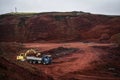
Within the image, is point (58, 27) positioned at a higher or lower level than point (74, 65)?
lower

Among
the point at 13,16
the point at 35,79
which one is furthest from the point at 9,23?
the point at 35,79

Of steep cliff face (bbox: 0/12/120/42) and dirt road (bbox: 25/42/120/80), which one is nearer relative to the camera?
dirt road (bbox: 25/42/120/80)

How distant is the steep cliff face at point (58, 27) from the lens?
56.5m

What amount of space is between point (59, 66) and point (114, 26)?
30.8 meters

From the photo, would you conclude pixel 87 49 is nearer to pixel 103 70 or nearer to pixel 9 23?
pixel 103 70

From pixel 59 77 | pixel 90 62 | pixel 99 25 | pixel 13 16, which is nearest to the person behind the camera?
pixel 59 77

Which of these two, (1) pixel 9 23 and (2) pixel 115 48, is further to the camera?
(1) pixel 9 23

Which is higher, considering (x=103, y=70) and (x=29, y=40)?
(x=103, y=70)

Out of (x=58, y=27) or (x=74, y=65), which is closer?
(x=74, y=65)

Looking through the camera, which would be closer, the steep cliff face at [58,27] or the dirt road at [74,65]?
the dirt road at [74,65]

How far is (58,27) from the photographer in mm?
60500

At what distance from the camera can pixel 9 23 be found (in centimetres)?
6312

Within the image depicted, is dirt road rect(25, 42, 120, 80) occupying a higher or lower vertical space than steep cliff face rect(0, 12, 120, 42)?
Result: higher

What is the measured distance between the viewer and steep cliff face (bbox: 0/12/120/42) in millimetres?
56500
